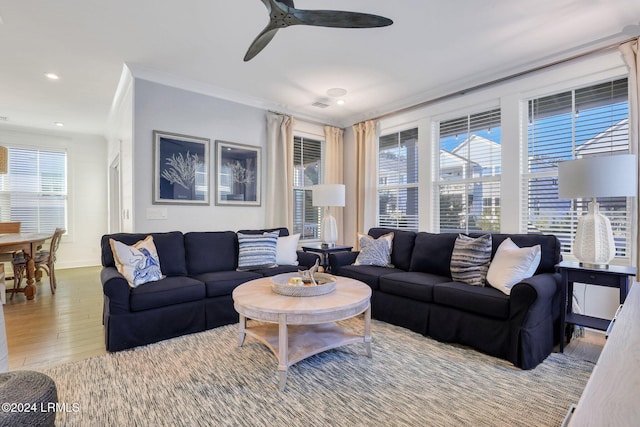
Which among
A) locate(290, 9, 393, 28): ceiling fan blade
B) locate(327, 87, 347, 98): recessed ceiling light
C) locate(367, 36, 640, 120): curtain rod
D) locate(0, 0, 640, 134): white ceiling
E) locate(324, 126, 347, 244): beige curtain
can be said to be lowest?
locate(324, 126, 347, 244): beige curtain

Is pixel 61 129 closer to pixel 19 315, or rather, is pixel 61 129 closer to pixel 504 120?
pixel 19 315

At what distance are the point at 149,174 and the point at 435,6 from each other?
3328mm

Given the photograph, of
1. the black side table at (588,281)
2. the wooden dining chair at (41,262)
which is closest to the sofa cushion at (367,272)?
the black side table at (588,281)

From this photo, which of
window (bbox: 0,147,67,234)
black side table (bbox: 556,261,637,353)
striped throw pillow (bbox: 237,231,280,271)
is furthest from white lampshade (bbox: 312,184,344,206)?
window (bbox: 0,147,67,234)

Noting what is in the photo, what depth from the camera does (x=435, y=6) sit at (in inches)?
96.3

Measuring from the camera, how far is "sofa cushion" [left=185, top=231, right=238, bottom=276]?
3475 mm

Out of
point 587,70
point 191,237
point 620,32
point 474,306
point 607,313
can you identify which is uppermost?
point 620,32

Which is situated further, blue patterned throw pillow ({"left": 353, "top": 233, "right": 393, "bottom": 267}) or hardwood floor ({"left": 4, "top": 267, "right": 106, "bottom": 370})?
blue patterned throw pillow ({"left": 353, "top": 233, "right": 393, "bottom": 267})

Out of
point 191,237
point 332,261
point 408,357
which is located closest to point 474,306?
point 408,357

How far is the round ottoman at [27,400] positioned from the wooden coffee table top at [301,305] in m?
1.12

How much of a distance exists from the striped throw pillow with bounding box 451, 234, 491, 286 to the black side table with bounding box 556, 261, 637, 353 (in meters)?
0.54

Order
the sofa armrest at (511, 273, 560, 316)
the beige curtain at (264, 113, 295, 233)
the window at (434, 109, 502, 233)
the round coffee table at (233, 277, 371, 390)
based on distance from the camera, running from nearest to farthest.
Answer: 1. the round coffee table at (233, 277, 371, 390)
2. the sofa armrest at (511, 273, 560, 316)
3. the window at (434, 109, 502, 233)
4. the beige curtain at (264, 113, 295, 233)

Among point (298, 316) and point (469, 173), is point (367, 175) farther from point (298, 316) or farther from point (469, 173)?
point (298, 316)

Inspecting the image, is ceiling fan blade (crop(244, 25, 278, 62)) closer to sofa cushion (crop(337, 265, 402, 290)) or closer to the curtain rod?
sofa cushion (crop(337, 265, 402, 290))
